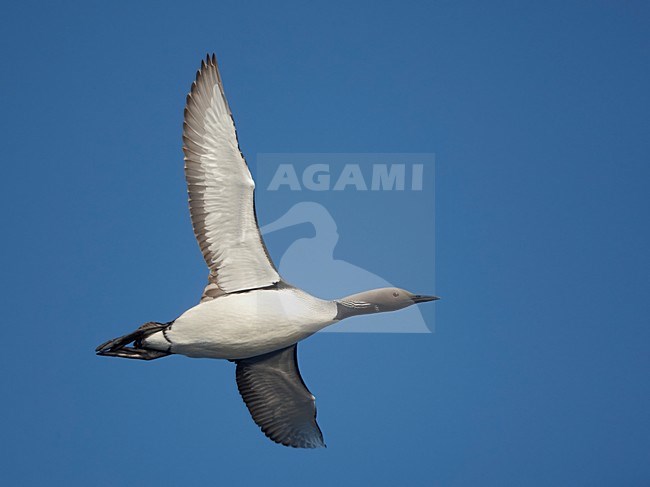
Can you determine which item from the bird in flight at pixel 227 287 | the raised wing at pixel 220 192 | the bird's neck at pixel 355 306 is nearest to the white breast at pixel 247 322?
the bird in flight at pixel 227 287

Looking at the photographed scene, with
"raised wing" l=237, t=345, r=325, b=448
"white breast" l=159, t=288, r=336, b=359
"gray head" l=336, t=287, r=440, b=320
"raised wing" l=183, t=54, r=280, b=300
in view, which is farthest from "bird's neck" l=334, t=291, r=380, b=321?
"raised wing" l=237, t=345, r=325, b=448

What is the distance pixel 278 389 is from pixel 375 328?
212 centimetres

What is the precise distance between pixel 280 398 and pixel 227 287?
8.62 feet

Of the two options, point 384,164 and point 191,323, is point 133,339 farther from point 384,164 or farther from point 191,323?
point 384,164

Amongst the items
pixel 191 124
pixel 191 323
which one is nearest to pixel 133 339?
pixel 191 323

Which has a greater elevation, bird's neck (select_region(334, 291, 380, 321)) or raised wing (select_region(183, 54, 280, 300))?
raised wing (select_region(183, 54, 280, 300))

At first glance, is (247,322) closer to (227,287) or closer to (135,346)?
(227,287)

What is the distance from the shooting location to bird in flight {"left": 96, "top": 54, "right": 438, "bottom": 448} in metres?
15.2

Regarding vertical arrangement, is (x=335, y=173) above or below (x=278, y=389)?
above

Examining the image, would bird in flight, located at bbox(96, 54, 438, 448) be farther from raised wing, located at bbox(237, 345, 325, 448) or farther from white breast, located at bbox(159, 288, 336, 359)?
raised wing, located at bbox(237, 345, 325, 448)

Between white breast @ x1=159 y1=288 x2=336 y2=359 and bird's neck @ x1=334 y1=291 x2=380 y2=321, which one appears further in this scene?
bird's neck @ x1=334 y1=291 x2=380 y2=321

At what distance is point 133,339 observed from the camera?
15609mm

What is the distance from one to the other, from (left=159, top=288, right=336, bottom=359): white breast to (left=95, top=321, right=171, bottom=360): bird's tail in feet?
0.87

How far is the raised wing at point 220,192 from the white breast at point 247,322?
35 centimetres
